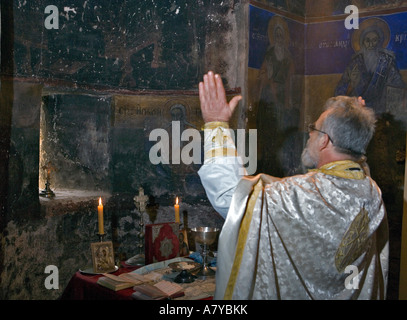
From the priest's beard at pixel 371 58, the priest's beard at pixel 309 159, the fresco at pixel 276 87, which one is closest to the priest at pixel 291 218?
the priest's beard at pixel 309 159

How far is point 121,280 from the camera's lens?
247 cm

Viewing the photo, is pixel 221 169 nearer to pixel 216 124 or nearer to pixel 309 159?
pixel 216 124

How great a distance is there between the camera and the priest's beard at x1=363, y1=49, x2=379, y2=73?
5016 mm

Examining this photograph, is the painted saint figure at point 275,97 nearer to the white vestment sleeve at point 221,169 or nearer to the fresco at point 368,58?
the fresco at point 368,58

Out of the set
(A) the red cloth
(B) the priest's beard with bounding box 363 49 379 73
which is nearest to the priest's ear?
(A) the red cloth

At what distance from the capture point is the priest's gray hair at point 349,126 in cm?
186

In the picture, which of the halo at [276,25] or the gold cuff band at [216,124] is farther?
the halo at [276,25]

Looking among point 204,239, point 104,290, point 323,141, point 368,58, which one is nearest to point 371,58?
point 368,58

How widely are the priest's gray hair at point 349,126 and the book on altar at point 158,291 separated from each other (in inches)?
48.0

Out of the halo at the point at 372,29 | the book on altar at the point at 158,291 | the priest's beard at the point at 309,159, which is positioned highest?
the halo at the point at 372,29

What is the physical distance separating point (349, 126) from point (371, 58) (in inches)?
143
